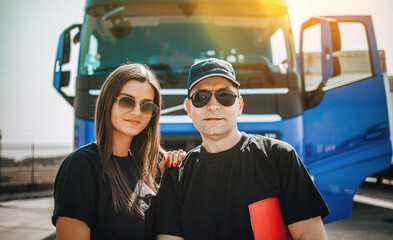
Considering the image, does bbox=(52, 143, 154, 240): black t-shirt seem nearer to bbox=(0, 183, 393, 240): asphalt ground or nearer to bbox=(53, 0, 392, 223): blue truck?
bbox=(53, 0, 392, 223): blue truck

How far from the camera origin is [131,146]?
233 cm

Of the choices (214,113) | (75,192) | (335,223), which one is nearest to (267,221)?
(214,113)

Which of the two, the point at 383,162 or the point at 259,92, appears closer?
the point at 259,92

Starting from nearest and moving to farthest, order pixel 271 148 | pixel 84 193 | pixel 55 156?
pixel 84 193
pixel 271 148
pixel 55 156

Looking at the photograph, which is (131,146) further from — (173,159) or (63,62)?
(63,62)

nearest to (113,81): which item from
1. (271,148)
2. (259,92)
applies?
(271,148)

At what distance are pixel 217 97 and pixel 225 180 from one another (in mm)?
506

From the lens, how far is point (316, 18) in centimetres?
364

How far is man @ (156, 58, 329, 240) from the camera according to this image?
1667mm

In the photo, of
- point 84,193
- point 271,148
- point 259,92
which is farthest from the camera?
point 259,92

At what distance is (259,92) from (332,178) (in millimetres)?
1335

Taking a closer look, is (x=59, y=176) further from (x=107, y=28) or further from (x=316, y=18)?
(x=316, y=18)

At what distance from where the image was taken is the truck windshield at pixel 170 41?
3643 millimetres

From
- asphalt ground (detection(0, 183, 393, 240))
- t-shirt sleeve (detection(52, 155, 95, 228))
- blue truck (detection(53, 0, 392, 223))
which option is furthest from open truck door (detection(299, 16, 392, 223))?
t-shirt sleeve (detection(52, 155, 95, 228))
